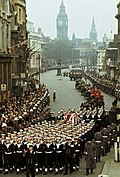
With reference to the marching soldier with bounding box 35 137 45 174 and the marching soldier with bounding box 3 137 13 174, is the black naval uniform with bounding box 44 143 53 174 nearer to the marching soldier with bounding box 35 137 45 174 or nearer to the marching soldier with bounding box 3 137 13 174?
the marching soldier with bounding box 35 137 45 174

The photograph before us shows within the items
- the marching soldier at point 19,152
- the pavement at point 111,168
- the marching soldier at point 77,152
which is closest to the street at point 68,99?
the pavement at point 111,168

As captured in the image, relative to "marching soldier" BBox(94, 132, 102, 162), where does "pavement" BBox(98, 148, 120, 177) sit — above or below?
below

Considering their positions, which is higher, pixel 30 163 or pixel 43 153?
pixel 43 153

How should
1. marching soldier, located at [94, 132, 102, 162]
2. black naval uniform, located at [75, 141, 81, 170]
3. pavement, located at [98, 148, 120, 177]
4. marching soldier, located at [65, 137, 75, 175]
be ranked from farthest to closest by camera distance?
marching soldier, located at [94, 132, 102, 162] → black naval uniform, located at [75, 141, 81, 170] → marching soldier, located at [65, 137, 75, 175] → pavement, located at [98, 148, 120, 177]

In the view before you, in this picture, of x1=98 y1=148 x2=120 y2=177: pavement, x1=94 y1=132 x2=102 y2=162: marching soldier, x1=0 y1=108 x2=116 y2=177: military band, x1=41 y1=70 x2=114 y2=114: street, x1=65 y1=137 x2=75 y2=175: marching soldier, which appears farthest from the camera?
x1=41 y1=70 x2=114 y2=114: street

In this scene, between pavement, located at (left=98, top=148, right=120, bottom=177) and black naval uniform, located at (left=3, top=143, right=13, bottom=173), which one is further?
black naval uniform, located at (left=3, top=143, right=13, bottom=173)

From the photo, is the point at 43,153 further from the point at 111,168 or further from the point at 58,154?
the point at 111,168

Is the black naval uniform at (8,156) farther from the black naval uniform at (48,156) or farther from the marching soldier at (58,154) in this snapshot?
the marching soldier at (58,154)

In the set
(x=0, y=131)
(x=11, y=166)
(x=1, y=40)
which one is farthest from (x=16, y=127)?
(x=1, y=40)

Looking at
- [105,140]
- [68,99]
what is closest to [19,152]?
[105,140]

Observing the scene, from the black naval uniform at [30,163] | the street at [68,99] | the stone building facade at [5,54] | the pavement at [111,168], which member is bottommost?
the street at [68,99]

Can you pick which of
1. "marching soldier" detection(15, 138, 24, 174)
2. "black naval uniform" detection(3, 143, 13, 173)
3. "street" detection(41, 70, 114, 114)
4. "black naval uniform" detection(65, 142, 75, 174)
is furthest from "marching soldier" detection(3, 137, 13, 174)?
"street" detection(41, 70, 114, 114)

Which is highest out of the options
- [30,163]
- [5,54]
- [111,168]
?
[5,54]

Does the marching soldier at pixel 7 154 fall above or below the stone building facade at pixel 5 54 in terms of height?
below
